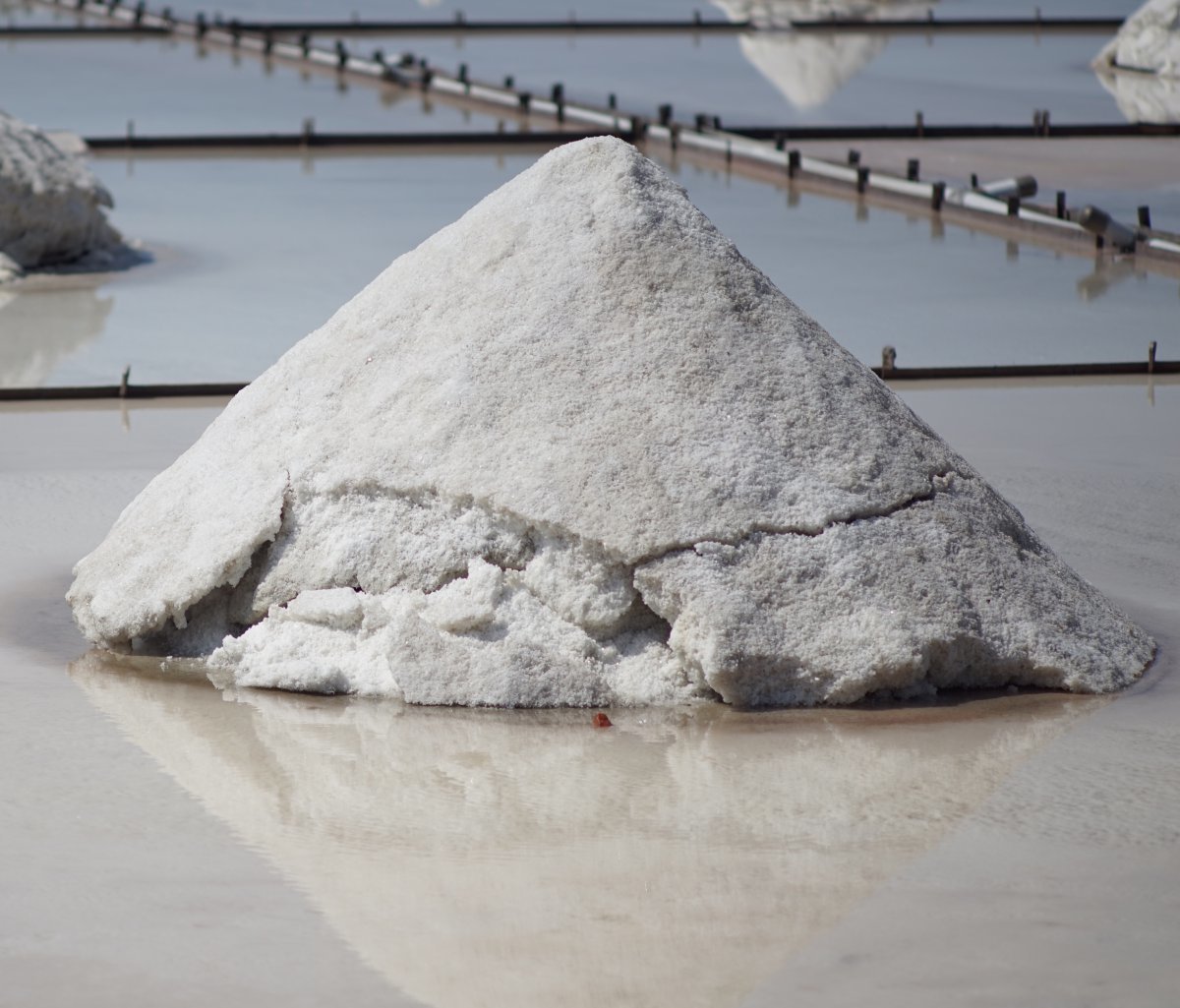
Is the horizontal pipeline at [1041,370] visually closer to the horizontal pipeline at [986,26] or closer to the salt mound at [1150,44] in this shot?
the salt mound at [1150,44]

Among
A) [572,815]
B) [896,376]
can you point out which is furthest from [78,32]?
[572,815]

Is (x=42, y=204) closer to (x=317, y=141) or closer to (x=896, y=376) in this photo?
(x=317, y=141)

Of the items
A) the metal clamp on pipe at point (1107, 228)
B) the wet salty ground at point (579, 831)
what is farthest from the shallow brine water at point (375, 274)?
the wet salty ground at point (579, 831)

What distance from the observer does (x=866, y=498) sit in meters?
4.35

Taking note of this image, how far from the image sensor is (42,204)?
33.9ft

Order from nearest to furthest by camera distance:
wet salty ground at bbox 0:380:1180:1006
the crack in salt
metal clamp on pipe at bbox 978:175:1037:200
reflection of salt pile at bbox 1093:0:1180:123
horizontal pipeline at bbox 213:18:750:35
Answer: wet salty ground at bbox 0:380:1180:1006
the crack in salt
metal clamp on pipe at bbox 978:175:1037:200
reflection of salt pile at bbox 1093:0:1180:123
horizontal pipeline at bbox 213:18:750:35

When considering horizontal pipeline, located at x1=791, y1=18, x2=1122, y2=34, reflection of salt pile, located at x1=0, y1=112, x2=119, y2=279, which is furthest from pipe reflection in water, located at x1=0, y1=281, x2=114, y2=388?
horizontal pipeline, located at x1=791, y1=18, x2=1122, y2=34

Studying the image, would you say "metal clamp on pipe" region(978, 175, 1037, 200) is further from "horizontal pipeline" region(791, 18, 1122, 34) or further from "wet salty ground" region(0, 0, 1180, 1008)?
"horizontal pipeline" region(791, 18, 1122, 34)

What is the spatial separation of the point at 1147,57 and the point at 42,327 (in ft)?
50.0

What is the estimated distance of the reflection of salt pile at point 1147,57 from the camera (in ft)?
64.6

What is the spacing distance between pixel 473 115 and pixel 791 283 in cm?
829

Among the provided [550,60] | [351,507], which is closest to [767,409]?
[351,507]

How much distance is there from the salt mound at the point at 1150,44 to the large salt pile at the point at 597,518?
56.9ft

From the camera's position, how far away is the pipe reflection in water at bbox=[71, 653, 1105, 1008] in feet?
10.2
